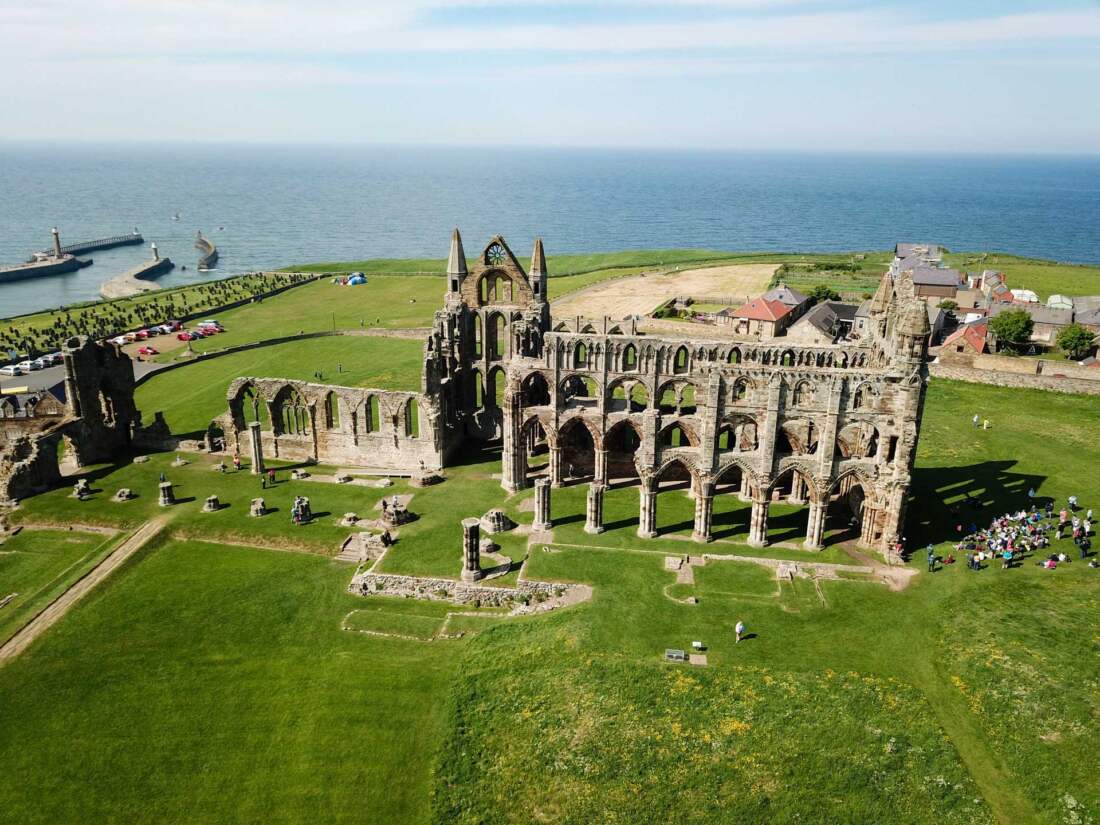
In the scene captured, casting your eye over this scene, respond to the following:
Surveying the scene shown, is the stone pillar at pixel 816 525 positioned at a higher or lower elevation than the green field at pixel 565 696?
higher

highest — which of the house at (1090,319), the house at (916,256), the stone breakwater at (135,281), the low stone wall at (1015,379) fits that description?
the house at (916,256)

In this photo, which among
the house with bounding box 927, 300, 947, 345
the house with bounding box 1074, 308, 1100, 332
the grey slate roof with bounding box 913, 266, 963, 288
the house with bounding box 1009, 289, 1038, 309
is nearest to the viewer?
the house with bounding box 1074, 308, 1100, 332

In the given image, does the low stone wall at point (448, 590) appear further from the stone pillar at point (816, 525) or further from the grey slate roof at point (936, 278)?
the grey slate roof at point (936, 278)

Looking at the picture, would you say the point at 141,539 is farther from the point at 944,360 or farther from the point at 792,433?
the point at 944,360

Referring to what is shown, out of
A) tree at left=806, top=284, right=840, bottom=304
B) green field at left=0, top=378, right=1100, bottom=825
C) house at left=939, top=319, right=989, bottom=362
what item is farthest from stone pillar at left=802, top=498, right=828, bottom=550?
tree at left=806, top=284, right=840, bottom=304

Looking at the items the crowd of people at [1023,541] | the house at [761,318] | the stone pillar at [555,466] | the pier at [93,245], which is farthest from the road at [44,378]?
the pier at [93,245]

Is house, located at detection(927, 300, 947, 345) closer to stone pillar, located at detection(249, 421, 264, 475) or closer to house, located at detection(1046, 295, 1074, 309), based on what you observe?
house, located at detection(1046, 295, 1074, 309)

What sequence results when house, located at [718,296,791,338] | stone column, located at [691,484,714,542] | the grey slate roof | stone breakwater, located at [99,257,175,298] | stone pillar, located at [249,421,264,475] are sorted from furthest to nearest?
1. stone breakwater, located at [99,257,175,298]
2. the grey slate roof
3. house, located at [718,296,791,338]
4. stone pillar, located at [249,421,264,475]
5. stone column, located at [691,484,714,542]
